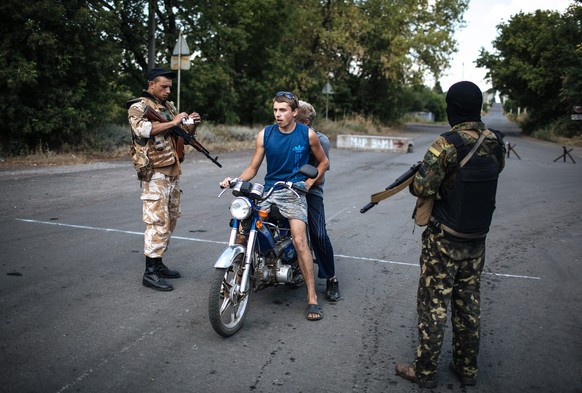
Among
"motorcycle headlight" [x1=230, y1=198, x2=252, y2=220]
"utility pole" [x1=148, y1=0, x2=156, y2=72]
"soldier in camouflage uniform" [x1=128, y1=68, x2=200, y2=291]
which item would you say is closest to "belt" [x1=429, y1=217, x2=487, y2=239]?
"motorcycle headlight" [x1=230, y1=198, x2=252, y2=220]

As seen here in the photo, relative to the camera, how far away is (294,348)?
12.8 ft

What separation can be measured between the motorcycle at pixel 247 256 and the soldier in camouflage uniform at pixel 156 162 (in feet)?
3.27

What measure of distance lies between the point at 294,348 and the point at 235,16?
23.7m

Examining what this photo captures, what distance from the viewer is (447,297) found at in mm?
3357

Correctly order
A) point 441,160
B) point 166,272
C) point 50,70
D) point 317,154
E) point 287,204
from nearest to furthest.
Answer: point 441,160, point 287,204, point 317,154, point 166,272, point 50,70

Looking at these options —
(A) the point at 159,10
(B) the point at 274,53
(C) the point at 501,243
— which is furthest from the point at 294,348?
(B) the point at 274,53

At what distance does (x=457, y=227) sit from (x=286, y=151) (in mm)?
1746

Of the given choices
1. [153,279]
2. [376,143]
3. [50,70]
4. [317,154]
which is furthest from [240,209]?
[376,143]

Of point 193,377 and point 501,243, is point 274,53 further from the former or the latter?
point 193,377

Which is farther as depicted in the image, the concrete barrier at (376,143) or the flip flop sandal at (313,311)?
the concrete barrier at (376,143)

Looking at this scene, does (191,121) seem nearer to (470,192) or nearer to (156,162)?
(156,162)

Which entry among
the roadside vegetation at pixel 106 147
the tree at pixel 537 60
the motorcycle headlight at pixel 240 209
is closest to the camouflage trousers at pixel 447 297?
the motorcycle headlight at pixel 240 209

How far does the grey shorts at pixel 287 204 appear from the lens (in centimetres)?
443

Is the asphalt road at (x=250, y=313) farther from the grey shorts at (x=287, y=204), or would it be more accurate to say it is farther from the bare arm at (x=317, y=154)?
the bare arm at (x=317, y=154)
